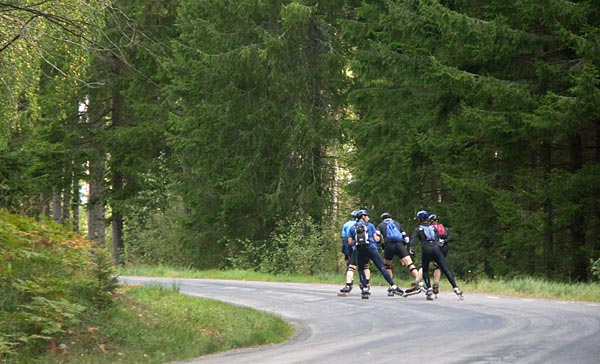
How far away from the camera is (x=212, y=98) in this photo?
37.9 m

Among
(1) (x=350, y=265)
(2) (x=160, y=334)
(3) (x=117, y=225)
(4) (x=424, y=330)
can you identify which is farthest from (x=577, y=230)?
(3) (x=117, y=225)

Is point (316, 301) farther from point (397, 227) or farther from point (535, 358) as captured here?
point (535, 358)

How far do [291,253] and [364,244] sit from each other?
12.0 metres

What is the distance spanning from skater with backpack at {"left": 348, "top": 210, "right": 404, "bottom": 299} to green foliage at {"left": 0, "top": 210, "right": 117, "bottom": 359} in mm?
8047

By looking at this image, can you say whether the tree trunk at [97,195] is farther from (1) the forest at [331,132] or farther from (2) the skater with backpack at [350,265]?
(2) the skater with backpack at [350,265]

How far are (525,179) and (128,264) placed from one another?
1884cm

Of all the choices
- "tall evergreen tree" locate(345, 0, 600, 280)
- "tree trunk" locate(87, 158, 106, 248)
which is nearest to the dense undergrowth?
"tall evergreen tree" locate(345, 0, 600, 280)

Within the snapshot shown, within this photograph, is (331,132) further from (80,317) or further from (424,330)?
(80,317)

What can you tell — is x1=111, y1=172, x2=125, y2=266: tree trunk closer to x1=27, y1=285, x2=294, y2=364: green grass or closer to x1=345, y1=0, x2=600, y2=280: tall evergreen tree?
x1=345, y1=0, x2=600, y2=280: tall evergreen tree

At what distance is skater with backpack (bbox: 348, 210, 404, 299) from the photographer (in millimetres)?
21719

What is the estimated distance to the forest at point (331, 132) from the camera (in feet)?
85.2

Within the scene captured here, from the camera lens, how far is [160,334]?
1306 cm

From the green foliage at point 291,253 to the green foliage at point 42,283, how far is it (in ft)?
61.5

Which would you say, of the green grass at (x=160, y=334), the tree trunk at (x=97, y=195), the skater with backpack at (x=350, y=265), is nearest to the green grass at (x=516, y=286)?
the skater with backpack at (x=350, y=265)
